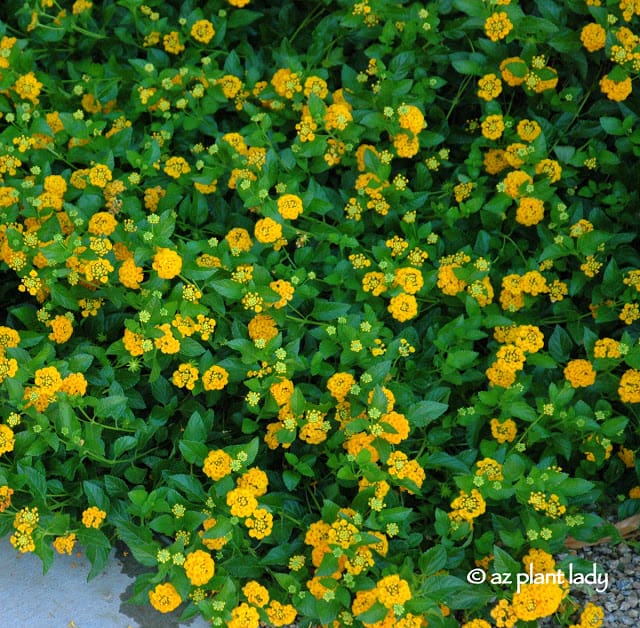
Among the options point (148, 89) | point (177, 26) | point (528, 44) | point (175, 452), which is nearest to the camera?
point (175, 452)

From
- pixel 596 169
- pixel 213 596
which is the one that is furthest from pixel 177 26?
pixel 213 596

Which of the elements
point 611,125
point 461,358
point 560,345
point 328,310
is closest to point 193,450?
point 328,310

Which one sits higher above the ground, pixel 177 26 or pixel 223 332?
pixel 177 26

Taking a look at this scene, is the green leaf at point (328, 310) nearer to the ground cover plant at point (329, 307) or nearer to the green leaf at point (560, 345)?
the ground cover plant at point (329, 307)

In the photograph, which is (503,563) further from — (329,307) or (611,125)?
(611,125)

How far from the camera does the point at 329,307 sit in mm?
2650

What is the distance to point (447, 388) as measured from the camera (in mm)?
2584

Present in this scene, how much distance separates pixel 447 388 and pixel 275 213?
0.83m

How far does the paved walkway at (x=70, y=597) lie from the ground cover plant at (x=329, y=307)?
151mm

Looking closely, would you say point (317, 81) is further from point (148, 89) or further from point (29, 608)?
point (29, 608)

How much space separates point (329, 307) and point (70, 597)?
1.31 metres

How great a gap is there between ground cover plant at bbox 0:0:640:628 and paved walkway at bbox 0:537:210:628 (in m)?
0.15

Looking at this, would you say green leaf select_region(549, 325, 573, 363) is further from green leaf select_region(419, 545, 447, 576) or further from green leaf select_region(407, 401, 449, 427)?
green leaf select_region(419, 545, 447, 576)

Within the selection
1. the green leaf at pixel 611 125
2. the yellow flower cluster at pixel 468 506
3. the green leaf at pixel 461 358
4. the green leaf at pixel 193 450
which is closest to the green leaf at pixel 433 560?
the yellow flower cluster at pixel 468 506
